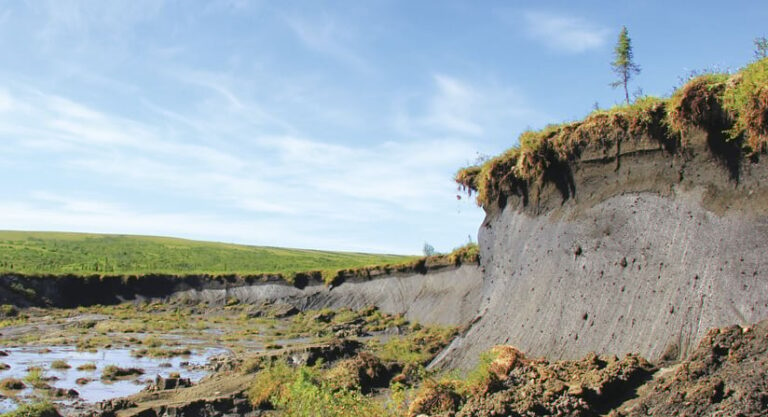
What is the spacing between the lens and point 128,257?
83.8 meters

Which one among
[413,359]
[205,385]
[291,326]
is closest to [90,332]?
[291,326]

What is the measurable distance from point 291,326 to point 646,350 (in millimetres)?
29713

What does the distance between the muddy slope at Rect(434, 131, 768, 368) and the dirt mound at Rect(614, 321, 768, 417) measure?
1.48 metres

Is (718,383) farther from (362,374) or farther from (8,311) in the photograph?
(8,311)

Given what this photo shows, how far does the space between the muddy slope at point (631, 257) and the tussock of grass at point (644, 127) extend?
0.92ft

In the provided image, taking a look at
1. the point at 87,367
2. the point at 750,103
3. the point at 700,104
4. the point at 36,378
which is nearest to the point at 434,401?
the point at 700,104

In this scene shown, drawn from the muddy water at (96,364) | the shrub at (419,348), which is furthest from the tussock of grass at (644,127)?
the muddy water at (96,364)

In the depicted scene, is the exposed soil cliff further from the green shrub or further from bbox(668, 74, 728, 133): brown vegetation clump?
the green shrub

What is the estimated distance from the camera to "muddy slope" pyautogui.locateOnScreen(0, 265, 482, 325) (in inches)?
1189

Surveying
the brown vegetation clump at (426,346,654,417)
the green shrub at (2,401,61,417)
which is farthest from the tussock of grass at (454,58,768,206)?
the green shrub at (2,401,61,417)

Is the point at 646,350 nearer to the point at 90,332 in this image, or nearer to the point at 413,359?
the point at 413,359

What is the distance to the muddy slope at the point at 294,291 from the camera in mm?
30203

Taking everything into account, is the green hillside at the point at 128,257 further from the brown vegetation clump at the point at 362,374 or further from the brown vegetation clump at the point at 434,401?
the brown vegetation clump at the point at 434,401

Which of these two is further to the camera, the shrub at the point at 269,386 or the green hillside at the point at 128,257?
the green hillside at the point at 128,257
